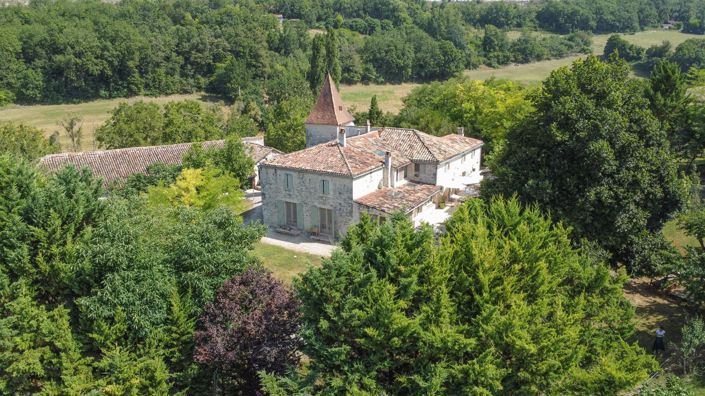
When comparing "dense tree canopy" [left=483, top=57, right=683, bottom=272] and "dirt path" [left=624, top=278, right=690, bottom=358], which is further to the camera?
"dense tree canopy" [left=483, top=57, right=683, bottom=272]

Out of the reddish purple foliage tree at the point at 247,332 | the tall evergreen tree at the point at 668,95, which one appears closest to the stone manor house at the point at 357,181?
the reddish purple foliage tree at the point at 247,332

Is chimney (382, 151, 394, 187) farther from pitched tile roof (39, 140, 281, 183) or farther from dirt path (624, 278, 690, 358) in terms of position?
dirt path (624, 278, 690, 358)

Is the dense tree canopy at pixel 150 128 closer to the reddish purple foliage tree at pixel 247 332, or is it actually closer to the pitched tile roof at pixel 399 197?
the pitched tile roof at pixel 399 197

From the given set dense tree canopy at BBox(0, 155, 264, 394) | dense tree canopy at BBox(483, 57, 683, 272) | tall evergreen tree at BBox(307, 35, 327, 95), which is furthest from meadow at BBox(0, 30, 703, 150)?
dense tree canopy at BBox(0, 155, 264, 394)

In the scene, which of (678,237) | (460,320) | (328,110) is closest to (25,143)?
(328,110)

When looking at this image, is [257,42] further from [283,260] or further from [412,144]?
[283,260]

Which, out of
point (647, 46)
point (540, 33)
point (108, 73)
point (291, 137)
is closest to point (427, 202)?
point (291, 137)
